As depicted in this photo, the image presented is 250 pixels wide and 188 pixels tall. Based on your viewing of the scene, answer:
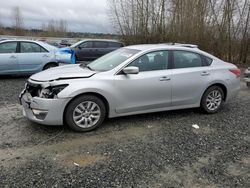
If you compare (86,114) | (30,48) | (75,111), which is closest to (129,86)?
(86,114)

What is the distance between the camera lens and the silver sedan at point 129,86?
446 centimetres

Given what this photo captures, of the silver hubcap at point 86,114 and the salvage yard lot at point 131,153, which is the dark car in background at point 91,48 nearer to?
the salvage yard lot at point 131,153

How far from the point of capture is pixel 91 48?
16.2 meters

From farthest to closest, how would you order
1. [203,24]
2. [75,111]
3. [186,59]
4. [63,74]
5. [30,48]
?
1. [203,24]
2. [30,48]
3. [186,59]
4. [63,74]
5. [75,111]

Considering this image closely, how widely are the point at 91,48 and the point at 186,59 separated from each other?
441 inches

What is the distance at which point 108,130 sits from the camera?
15.7 ft

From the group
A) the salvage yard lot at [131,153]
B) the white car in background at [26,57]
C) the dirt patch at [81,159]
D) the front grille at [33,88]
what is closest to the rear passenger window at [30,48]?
the white car in background at [26,57]

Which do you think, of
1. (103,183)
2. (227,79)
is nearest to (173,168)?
(103,183)

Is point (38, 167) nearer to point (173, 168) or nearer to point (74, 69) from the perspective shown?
point (173, 168)

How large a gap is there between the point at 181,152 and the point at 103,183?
1374 millimetres

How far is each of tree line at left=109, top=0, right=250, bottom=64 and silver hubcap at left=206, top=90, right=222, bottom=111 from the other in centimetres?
932

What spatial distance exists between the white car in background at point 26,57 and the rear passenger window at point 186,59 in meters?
5.45

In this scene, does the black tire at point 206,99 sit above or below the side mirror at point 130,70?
below

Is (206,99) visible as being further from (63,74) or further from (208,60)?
(63,74)
